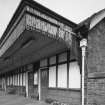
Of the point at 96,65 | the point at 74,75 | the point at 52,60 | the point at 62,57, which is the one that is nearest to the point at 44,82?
the point at 52,60

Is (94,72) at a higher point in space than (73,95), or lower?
higher

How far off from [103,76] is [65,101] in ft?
7.42

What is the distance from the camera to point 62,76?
6.90 metres

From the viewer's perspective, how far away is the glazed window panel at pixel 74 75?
231 inches

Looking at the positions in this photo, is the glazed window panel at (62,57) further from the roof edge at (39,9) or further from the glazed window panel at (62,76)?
the roof edge at (39,9)

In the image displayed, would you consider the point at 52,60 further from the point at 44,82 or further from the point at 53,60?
the point at 44,82

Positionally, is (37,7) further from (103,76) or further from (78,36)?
(103,76)

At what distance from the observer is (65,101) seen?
6.46 metres

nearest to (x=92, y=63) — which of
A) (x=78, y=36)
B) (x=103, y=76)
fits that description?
(x=103, y=76)

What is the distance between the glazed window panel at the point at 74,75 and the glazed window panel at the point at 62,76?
1.36 ft

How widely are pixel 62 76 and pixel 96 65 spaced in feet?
5.89

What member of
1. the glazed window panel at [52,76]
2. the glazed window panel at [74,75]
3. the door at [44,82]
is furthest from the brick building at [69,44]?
the door at [44,82]

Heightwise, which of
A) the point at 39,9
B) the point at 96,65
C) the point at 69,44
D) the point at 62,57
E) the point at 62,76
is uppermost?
the point at 39,9

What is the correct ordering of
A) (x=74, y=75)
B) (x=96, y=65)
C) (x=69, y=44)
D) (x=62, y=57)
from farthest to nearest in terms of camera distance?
1. (x=62, y=57)
2. (x=74, y=75)
3. (x=96, y=65)
4. (x=69, y=44)
